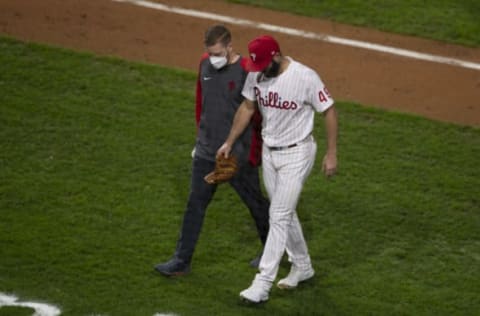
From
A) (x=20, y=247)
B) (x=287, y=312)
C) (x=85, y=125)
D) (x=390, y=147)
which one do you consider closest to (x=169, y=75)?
(x=85, y=125)

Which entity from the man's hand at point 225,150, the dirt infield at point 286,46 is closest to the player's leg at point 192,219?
the man's hand at point 225,150

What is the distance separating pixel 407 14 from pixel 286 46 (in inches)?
68.3

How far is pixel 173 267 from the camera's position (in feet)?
29.3

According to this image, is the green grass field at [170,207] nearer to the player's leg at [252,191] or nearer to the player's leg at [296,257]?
the player's leg at [296,257]

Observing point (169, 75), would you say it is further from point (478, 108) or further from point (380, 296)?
point (380, 296)

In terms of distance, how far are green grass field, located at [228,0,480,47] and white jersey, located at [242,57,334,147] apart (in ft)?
16.7

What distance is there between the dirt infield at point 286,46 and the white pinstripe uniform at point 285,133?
11.2 ft

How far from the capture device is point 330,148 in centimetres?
830

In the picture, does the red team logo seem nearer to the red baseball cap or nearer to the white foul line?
the red baseball cap

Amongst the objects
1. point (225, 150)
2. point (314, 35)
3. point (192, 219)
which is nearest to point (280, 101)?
point (225, 150)

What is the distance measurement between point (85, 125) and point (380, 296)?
3753 mm

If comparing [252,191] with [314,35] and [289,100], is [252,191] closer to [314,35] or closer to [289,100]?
[289,100]

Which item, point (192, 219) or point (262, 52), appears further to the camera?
point (192, 219)

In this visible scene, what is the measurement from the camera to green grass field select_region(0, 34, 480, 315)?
28.6 ft
